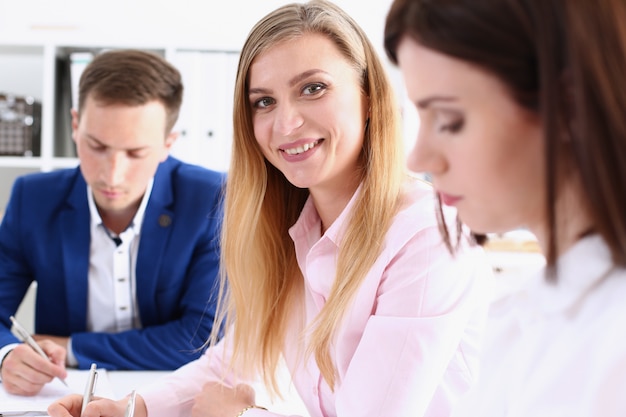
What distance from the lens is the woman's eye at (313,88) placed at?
1219 millimetres

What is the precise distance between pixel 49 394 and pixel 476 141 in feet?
3.55

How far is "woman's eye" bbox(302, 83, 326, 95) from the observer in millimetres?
1219

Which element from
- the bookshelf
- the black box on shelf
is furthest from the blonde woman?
the black box on shelf

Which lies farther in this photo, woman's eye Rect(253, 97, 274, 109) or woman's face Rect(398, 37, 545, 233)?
woman's eye Rect(253, 97, 274, 109)

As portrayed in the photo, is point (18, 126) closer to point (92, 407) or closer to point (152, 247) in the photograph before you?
point (152, 247)

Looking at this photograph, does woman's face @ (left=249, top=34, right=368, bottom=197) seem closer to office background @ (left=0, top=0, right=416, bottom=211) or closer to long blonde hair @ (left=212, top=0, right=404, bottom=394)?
long blonde hair @ (left=212, top=0, right=404, bottom=394)

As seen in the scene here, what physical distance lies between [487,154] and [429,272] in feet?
1.53

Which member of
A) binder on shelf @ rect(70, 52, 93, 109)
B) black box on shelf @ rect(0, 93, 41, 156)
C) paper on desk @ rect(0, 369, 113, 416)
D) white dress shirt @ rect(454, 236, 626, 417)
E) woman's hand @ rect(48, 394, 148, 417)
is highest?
binder on shelf @ rect(70, 52, 93, 109)

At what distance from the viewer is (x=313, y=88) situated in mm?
1224

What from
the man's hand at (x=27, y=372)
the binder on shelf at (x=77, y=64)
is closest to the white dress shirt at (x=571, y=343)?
the man's hand at (x=27, y=372)

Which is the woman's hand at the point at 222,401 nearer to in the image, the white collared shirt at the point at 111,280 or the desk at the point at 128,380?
the desk at the point at 128,380

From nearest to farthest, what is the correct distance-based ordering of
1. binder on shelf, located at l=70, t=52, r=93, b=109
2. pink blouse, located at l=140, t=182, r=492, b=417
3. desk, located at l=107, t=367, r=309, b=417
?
pink blouse, located at l=140, t=182, r=492, b=417 < desk, located at l=107, t=367, r=309, b=417 < binder on shelf, located at l=70, t=52, r=93, b=109

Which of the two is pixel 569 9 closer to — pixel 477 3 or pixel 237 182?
pixel 477 3

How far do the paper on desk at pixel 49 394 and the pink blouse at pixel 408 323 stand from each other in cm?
39
